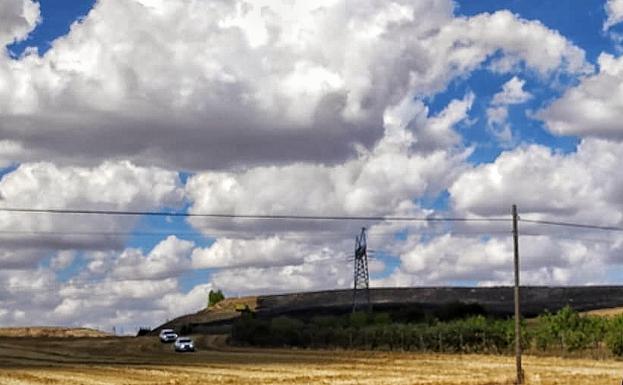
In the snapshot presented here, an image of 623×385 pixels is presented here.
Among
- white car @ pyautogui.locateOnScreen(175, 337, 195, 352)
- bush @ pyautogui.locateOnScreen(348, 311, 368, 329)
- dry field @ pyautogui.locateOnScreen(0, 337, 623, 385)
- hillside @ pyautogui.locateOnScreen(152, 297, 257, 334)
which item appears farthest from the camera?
hillside @ pyautogui.locateOnScreen(152, 297, 257, 334)

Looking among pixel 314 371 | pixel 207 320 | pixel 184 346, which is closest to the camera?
pixel 314 371

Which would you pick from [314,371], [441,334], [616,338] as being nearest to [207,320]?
[441,334]

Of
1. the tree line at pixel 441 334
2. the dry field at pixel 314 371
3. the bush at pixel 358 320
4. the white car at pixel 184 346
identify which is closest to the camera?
the dry field at pixel 314 371

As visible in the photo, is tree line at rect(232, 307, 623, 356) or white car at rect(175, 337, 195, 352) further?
white car at rect(175, 337, 195, 352)

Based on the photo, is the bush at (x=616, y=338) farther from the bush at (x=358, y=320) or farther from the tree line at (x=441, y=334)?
the bush at (x=358, y=320)

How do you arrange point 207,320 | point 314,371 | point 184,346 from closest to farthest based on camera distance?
1. point 314,371
2. point 184,346
3. point 207,320

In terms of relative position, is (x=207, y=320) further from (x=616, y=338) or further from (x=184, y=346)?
(x=616, y=338)

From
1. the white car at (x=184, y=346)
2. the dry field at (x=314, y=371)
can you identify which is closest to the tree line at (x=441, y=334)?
the dry field at (x=314, y=371)

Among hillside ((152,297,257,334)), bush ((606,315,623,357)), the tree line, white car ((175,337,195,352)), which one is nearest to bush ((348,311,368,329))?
the tree line

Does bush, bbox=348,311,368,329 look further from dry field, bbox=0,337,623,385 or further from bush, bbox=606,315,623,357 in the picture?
bush, bbox=606,315,623,357

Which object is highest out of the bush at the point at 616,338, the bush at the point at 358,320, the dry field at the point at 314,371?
the bush at the point at 358,320

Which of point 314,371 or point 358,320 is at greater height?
point 358,320

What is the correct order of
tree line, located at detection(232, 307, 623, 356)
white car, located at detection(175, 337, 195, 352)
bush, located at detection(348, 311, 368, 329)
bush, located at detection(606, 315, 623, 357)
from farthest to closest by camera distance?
1. bush, located at detection(348, 311, 368, 329)
2. white car, located at detection(175, 337, 195, 352)
3. tree line, located at detection(232, 307, 623, 356)
4. bush, located at detection(606, 315, 623, 357)

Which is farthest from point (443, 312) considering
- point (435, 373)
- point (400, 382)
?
point (400, 382)
